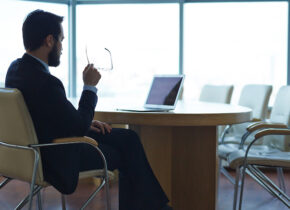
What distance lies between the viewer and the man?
227 centimetres

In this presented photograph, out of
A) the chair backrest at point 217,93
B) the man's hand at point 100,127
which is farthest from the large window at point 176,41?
the man's hand at point 100,127

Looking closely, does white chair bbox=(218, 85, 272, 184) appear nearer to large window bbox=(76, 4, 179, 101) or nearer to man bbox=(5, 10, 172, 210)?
man bbox=(5, 10, 172, 210)

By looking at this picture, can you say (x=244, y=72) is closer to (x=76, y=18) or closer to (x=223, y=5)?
(x=223, y=5)

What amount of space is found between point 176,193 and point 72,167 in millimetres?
1088

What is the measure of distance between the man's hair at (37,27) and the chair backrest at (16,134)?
1.13 ft

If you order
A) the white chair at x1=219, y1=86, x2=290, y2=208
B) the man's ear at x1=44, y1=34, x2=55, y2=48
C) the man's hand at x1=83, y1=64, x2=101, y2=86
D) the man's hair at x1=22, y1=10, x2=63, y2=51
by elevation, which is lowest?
the white chair at x1=219, y1=86, x2=290, y2=208

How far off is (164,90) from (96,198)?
126 centimetres

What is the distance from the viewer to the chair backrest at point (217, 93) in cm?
450

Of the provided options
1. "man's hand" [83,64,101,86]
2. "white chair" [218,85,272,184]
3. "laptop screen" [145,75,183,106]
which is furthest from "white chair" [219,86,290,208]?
"man's hand" [83,64,101,86]

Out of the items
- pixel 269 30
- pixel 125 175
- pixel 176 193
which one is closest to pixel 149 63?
pixel 269 30

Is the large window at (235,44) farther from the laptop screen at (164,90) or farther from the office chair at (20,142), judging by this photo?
the office chair at (20,142)

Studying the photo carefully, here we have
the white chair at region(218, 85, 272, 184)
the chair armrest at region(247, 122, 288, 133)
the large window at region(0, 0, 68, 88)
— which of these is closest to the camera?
the chair armrest at region(247, 122, 288, 133)

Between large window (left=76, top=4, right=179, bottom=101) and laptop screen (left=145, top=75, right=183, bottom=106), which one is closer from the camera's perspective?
laptop screen (left=145, top=75, right=183, bottom=106)

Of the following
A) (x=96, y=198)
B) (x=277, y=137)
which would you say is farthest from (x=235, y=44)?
(x=96, y=198)
